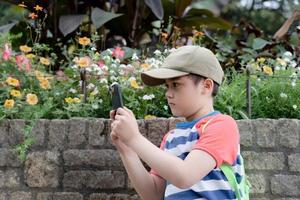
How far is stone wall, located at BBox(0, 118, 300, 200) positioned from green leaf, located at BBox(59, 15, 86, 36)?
1779 mm

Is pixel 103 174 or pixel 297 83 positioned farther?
pixel 297 83

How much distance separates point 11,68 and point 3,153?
70cm

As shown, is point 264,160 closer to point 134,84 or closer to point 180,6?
point 134,84

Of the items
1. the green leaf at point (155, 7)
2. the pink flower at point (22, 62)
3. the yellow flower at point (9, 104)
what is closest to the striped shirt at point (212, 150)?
the yellow flower at point (9, 104)

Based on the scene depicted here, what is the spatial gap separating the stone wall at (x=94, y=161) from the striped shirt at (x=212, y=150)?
3.07 ft

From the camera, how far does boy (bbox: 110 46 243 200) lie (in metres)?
1.87

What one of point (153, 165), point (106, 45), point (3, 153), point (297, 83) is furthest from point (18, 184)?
point (106, 45)

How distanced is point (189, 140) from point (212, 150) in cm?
14

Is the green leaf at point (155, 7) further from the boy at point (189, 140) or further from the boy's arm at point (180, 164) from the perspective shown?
the boy's arm at point (180, 164)

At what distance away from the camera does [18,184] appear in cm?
304

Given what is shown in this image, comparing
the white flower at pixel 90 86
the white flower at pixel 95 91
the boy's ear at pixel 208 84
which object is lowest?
the white flower at pixel 95 91

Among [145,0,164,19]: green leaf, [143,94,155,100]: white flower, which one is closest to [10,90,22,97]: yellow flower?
[143,94,155,100]: white flower

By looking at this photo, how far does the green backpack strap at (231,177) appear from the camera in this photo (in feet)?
6.43

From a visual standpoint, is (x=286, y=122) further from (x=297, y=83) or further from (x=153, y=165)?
(x=153, y=165)
